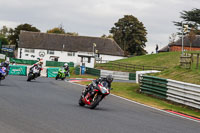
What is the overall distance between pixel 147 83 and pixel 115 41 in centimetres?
7649

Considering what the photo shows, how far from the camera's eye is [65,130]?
778cm

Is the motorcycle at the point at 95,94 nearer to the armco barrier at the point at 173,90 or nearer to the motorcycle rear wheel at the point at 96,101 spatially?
the motorcycle rear wheel at the point at 96,101

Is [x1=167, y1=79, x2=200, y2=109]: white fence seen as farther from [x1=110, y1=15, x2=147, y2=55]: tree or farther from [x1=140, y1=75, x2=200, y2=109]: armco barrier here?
[x1=110, y1=15, x2=147, y2=55]: tree

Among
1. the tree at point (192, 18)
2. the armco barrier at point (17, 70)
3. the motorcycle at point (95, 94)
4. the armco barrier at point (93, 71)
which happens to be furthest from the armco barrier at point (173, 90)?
the tree at point (192, 18)

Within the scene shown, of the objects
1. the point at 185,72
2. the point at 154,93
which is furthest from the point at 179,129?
the point at 185,72

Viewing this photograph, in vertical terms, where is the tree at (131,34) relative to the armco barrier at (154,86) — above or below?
above

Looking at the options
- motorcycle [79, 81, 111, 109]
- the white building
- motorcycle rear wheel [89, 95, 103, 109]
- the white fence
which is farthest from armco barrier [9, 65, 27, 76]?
the white building

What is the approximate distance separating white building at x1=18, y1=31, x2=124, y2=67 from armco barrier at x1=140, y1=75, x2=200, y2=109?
69512 mm

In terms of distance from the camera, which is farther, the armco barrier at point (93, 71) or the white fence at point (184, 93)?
the armco barrier at point (93, 71)

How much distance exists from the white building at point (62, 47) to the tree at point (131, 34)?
2491 millimetres

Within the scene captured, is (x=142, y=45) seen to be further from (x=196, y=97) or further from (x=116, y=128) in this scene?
(x=116, y=128)

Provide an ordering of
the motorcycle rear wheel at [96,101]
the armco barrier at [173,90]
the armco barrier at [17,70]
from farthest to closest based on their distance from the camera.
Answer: the armco barrier at [17,70], the armco barrier at [173,90], the motorcycle rear wheel at [96,101]

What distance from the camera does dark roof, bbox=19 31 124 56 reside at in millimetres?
92838

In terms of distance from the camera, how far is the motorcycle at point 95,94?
39.9 feet
